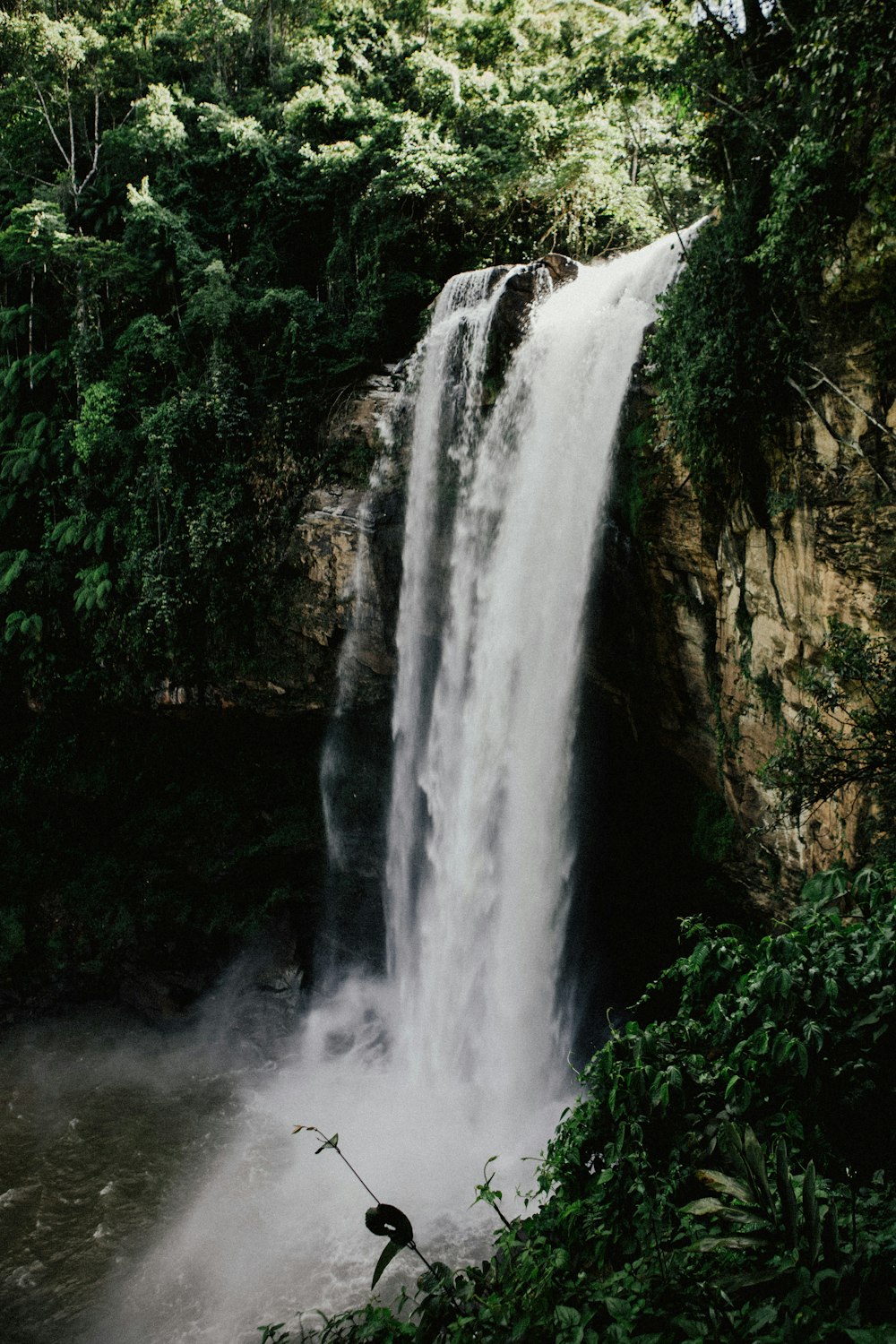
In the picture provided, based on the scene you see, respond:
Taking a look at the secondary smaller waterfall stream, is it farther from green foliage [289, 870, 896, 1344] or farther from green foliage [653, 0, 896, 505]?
green foliage [289, 870, 896, 1344]

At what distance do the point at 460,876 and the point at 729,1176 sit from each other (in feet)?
25.3

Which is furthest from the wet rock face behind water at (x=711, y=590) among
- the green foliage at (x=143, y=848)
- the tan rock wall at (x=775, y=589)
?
the green foliage at (x=143, y=848)

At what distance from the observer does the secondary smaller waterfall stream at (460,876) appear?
25.3 feet

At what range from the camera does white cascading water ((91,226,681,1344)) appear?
304 inches

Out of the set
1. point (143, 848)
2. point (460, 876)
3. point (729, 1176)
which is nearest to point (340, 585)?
point (460, 876)

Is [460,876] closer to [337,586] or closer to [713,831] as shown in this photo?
[713,831]

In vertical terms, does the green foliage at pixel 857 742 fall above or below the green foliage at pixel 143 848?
above

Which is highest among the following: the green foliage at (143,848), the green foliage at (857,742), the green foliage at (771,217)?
the green foliage at (771,217)

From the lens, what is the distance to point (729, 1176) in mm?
2344

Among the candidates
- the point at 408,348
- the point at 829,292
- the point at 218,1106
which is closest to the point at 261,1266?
the point at 218,1106

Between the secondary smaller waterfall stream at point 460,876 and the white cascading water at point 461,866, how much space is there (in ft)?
0.08

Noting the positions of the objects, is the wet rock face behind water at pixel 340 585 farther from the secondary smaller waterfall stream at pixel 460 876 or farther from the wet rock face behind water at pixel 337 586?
the secondary smaller waterfall stream at pixel 460 876

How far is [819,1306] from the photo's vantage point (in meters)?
2.12

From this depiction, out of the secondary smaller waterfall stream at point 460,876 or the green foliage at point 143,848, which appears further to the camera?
the green foliage at point 143,848
